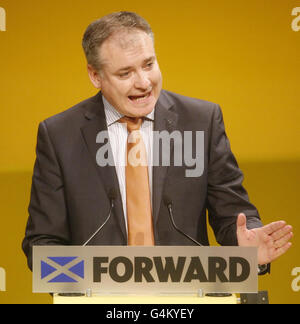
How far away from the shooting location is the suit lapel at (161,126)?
8.86ft

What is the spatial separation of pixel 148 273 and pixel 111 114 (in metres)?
0.87

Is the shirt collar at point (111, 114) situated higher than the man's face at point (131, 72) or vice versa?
the man's face at point (131, 72)

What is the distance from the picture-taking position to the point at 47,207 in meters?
2.76

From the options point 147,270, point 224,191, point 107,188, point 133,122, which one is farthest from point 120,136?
point 147,270

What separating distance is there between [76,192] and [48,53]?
2.50ft

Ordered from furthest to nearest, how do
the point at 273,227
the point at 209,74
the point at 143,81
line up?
1. the point at 209,74
2. the point at 143,81
3. the point at 273,227

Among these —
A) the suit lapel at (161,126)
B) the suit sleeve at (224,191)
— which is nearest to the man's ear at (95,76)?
the suit lapel at (161,126)

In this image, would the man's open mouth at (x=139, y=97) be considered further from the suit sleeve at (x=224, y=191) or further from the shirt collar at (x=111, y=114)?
the suit sleeve at (x=224, y=191)

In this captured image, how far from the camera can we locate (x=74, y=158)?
9.18 feet

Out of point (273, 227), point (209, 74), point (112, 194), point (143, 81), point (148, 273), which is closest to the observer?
point (148, 273)

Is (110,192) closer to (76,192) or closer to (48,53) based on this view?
(76,192)

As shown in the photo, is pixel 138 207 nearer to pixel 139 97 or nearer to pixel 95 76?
pixel 139 97
